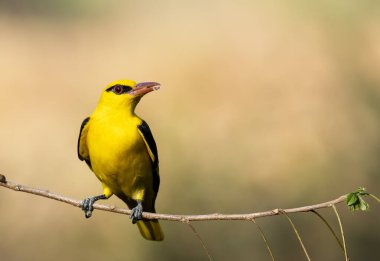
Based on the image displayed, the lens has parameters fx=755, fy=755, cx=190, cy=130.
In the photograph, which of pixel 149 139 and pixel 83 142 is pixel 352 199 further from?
pixel 83 142

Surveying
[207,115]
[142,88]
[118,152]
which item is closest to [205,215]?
[142,88]

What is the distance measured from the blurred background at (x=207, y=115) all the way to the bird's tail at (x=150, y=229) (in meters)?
4.16

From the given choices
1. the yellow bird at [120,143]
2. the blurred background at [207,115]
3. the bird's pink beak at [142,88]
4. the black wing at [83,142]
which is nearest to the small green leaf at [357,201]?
the bird's pink beak at [142,88]

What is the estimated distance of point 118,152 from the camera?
4762mm

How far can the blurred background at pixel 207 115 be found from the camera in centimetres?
1049

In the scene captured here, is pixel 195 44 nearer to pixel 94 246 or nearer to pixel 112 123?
pixel 94 246

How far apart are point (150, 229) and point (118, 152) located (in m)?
1.17

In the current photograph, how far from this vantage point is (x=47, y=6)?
1886 cm

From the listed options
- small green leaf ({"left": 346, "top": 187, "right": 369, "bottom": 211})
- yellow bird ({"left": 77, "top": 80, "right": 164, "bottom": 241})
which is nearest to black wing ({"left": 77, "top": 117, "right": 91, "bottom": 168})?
yellow bird ({"left": 77, "top": 80, "right": 164, "bottom": 241})

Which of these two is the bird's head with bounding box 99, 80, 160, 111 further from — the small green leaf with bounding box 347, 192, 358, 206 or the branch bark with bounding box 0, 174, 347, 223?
the small green leaf with bounding box 347, 192, 358, 206

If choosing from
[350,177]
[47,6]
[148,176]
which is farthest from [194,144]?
[47,6]

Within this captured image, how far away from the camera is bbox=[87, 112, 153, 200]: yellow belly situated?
15.6 feet

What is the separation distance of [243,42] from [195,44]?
1055 mm

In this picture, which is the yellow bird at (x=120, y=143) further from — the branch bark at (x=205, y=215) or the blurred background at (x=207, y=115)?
the blurred background at (x=207, y=115)
